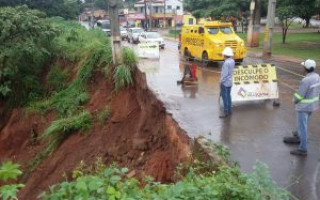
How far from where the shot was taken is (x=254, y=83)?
43.1 ft

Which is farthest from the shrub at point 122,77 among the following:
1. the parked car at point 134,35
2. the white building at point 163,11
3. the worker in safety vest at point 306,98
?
the white building at point 163,11

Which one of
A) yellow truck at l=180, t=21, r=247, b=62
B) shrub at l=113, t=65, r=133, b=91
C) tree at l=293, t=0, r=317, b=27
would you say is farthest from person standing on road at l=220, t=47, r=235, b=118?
tree at l=293, t=0, r=317, b=27

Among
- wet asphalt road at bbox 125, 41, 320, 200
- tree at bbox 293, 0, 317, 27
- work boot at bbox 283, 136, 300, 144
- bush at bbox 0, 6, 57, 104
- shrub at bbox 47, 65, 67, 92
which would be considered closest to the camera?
wet asphalt road at bbox 125, 41, 320, 200

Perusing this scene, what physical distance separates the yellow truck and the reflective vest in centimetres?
1270

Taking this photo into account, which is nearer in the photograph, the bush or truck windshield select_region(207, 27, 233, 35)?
the bush

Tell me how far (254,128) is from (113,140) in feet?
12.4

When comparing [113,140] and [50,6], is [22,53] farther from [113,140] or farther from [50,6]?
[50,6]

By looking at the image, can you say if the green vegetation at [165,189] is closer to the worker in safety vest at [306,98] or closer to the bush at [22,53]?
the worker in safety vest at [306,98]

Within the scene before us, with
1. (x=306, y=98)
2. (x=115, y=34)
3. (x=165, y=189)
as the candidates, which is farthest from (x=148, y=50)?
(x=165, y=189)

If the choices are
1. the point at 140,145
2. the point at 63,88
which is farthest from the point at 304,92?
the point at 63,88

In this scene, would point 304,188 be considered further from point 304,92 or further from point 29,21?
point 29,21

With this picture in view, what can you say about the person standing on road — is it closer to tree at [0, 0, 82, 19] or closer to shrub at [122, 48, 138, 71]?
shrub at [122, 48, 138, 71]

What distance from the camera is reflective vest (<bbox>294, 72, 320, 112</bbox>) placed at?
28.3ft

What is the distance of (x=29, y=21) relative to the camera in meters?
16.0
